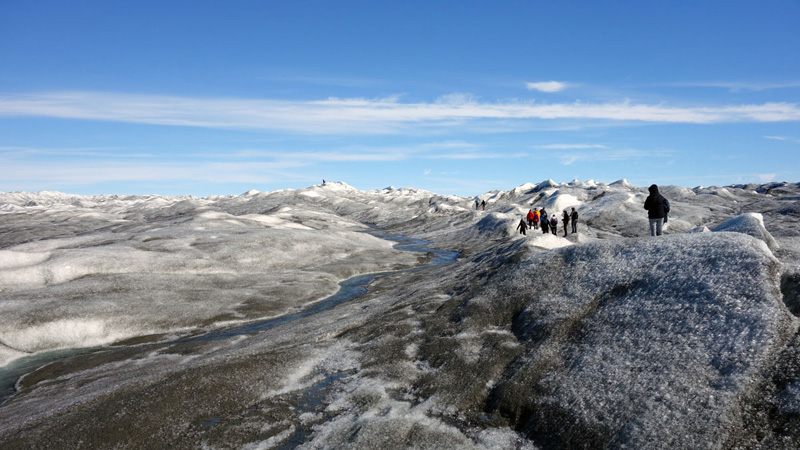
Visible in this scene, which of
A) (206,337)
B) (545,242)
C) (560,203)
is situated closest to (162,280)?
(206,337)

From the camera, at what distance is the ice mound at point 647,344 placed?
13117mm

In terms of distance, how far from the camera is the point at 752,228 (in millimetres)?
28453

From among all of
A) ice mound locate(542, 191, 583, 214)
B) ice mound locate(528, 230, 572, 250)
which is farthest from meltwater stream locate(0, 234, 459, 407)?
ice mound locate(542, 191, 583, 214)

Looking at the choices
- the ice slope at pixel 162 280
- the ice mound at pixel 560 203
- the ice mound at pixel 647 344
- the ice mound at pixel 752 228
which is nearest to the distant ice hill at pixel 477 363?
the ice mound at pixel 647 344

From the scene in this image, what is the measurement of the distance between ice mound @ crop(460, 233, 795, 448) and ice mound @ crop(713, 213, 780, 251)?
7.88 meters

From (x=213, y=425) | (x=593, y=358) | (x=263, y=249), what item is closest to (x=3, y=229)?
(x=263, y=249)

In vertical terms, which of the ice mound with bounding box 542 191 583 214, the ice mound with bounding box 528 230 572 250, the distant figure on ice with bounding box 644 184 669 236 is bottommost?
the ice mound with bounding box 528 230 572 250

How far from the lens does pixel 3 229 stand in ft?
505

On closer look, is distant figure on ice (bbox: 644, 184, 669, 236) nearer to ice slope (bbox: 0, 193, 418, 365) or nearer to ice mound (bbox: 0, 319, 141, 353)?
ice slope (bbox: 0, 193, 418, 365)

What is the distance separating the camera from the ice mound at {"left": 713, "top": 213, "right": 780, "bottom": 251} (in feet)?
88.2

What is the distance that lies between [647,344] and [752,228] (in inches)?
742

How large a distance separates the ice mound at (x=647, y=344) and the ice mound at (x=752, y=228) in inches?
310

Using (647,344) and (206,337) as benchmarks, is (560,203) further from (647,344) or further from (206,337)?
(647,344)

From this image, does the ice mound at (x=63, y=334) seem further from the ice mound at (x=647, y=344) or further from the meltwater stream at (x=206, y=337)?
the ice mound at (x=647, y=344)
